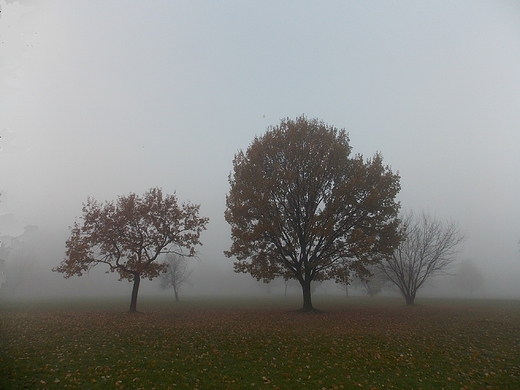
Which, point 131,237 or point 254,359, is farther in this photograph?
point 131,237

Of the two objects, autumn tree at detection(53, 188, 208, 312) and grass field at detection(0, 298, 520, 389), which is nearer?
grass field at detection(0, 298, 520, 389)

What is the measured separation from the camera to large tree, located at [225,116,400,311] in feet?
76.5

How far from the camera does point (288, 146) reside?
2517 cm

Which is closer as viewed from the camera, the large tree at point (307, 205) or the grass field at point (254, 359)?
the grass field at point (254, 359)

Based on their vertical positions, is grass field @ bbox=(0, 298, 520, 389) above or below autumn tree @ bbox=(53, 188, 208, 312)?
below

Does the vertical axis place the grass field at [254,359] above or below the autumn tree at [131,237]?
below

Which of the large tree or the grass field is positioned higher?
the large tree

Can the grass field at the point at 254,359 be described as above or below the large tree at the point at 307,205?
below

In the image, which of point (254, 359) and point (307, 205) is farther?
point (307, 205)

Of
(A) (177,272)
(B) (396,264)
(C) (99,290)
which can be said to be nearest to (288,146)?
(B) (396,264)

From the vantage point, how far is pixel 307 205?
83.8 feet

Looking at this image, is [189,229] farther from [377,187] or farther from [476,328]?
[476,328]

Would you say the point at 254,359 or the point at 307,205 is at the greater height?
the point at 307,205

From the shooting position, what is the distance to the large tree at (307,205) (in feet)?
76.5
